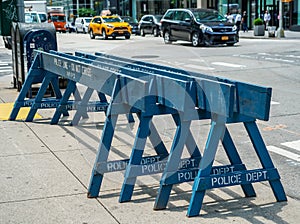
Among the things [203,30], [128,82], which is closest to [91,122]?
[128,82]

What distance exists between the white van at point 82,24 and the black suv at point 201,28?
2701 cm

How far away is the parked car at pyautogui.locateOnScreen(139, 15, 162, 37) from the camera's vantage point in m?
41.6

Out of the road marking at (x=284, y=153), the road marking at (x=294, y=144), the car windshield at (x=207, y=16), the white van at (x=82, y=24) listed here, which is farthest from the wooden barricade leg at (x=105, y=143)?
the white van at (x=82, y=24)

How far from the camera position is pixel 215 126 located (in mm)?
5262

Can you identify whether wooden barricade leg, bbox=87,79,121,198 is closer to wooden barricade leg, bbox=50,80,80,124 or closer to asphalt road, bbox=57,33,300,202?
asphalt road, bbox=57,33,300,202

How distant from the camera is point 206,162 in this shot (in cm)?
521

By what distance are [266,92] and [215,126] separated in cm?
61

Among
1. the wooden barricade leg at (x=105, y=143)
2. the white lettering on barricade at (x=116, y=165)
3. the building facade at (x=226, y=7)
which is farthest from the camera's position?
the building facade at (x=226, y=7)

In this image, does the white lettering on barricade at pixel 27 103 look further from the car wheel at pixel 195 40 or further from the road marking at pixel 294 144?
the car wheel at pixel 195 40

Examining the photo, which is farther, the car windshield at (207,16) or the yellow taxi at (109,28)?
the yellow taxi at (109,28)

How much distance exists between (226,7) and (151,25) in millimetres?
9818

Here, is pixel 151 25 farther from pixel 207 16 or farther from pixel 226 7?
pixel 207 16

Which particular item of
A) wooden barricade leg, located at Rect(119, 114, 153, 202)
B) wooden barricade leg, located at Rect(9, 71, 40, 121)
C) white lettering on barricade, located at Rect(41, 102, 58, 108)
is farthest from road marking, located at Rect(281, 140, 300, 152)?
wooden barricade leg, located at Rect(9, 71, 40, 121)

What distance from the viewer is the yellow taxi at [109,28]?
1561 inches
